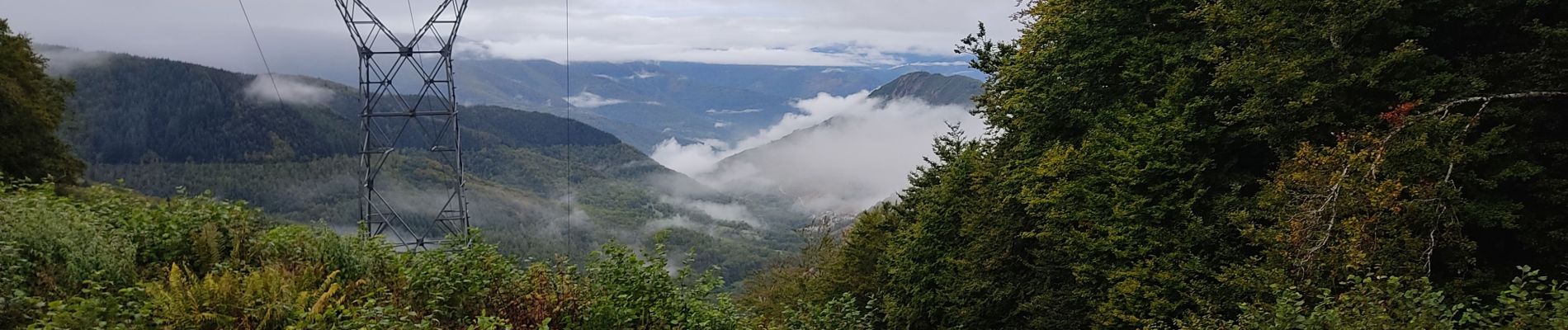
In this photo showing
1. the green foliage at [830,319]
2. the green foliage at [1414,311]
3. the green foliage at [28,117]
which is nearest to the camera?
the green foliage at [1414,311]

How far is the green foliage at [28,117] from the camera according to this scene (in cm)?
2256

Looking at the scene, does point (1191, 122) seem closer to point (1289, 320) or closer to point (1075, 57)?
point (1075, 57)

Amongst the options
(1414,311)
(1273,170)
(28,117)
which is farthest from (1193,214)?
(28,117)

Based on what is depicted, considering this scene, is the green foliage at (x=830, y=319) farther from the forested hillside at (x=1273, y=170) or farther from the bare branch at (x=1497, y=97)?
the bare branch at (x=1497, y=97)

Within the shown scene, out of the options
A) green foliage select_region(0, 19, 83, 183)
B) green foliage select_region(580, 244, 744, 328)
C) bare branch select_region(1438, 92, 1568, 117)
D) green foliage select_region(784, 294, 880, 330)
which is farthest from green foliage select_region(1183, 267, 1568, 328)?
green foliage select_region(0, 19, 83, 183)

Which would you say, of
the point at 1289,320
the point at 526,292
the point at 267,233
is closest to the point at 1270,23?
the point at 1289,320

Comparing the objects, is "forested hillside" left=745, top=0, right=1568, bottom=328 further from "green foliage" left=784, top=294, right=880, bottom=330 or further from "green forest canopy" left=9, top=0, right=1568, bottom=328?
"green foliage" left=784, top=294, right=880, bottom=330

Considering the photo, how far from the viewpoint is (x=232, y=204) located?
1058cm

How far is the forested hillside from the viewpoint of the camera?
10008mm

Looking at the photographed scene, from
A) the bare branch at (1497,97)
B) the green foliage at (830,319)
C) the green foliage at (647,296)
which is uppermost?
the bare branch at (1497,97)

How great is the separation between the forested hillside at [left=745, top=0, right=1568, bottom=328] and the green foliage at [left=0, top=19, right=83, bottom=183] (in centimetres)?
2468

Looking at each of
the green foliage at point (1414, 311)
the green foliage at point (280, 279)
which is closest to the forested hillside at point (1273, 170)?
the green foliage at point (1414, 311)

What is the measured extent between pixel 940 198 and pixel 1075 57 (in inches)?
263

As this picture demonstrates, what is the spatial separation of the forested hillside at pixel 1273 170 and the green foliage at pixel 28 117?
2468 centimetres
